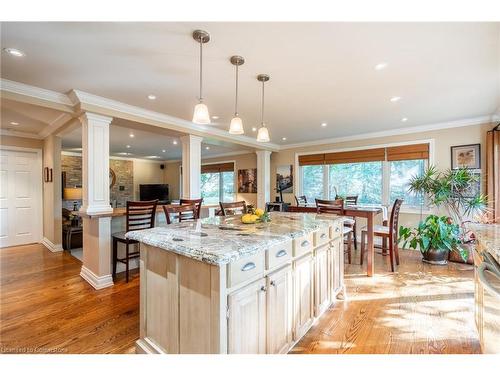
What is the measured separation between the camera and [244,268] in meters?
1.28

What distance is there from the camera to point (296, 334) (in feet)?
5.64

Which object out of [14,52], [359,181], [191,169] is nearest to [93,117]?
[14,52]

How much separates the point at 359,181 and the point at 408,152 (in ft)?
3.49

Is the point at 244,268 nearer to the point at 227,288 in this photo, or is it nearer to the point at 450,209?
the point at 227,288

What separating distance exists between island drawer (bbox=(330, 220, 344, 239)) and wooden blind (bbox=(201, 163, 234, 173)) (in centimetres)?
534

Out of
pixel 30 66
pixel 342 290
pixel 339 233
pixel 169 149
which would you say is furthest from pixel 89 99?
pixel 169 149

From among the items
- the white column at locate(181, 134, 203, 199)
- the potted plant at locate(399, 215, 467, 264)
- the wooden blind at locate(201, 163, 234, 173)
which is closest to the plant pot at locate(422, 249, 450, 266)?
the potted plant at locate(399, 215, 467, 264)

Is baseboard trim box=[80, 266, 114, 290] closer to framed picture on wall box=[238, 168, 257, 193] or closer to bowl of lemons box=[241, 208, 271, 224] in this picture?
bowl of lemons box=[241, 208, 271, 224]

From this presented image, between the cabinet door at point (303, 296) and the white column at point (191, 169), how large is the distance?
8.67 ft

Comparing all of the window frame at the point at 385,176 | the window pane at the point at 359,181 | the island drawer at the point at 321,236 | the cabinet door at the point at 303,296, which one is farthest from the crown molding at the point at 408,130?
the cabinet door at the point at 303,296

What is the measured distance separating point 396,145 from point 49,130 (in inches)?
261

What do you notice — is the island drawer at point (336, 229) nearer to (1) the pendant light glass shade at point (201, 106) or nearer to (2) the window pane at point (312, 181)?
(1) the pendant light glass shade at point (201, 106)

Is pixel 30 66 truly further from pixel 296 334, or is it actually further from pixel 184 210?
pixel 296 334

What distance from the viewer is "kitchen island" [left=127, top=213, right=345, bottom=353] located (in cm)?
121
